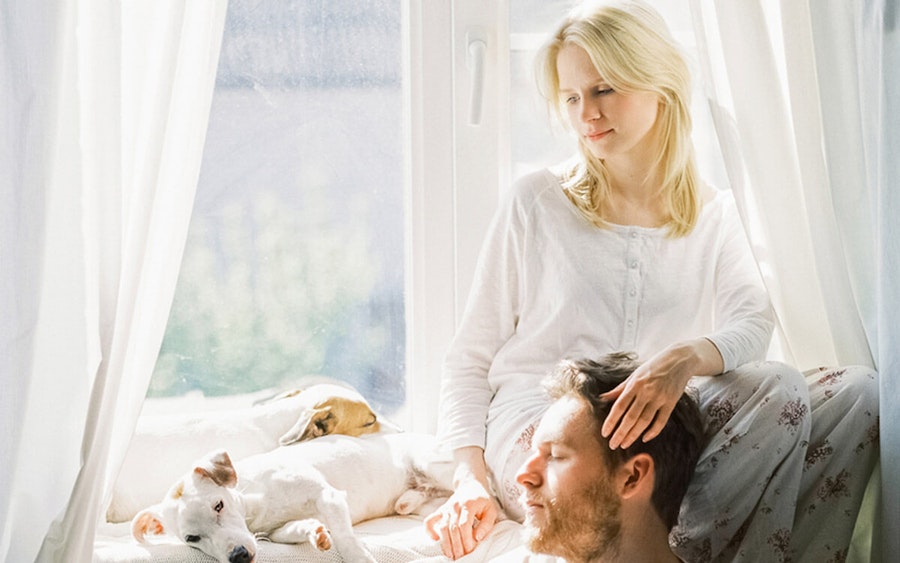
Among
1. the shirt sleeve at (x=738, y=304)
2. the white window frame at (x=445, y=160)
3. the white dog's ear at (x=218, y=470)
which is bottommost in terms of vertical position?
the white dog's ear at (x=218, y=470)

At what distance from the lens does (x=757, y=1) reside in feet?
5.42

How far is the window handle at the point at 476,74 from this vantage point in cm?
200

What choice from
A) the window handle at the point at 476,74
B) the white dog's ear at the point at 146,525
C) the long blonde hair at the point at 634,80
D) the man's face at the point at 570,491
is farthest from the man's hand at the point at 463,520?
Result: the window handle at the point at 476,74

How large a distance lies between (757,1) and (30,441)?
1317 millimetres

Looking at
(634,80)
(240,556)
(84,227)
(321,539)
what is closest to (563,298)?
(634,80)

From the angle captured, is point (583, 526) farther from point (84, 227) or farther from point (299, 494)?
→ point (84, 227)

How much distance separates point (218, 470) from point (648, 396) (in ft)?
2.22

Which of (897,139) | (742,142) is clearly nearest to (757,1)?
(742,142)

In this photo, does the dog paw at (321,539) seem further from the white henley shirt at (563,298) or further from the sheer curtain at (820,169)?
the sheer curtain at (820,169)

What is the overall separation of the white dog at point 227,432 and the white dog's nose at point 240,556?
362mm

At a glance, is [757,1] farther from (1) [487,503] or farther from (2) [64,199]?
(2) [64,199]

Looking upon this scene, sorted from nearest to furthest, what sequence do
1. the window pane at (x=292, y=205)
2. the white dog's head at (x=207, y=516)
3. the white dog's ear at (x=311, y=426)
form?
the white dog's head at (x=207, y=516), the white dog's ear at (x=311, y=426), the window pane at (x=292, y=205)

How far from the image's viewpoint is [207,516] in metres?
1.54

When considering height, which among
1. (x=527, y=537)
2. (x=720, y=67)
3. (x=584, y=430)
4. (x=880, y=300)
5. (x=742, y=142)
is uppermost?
(x=720, y=67)
